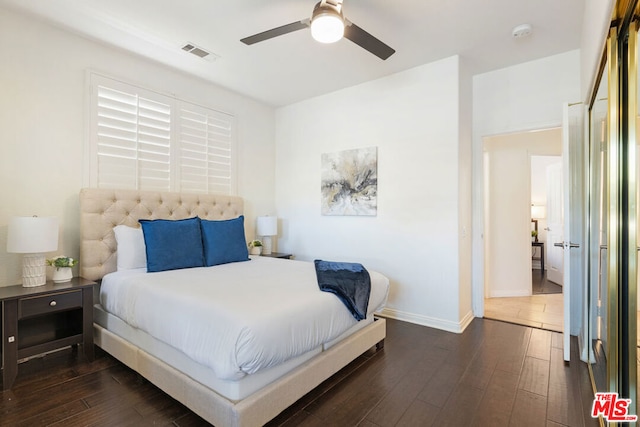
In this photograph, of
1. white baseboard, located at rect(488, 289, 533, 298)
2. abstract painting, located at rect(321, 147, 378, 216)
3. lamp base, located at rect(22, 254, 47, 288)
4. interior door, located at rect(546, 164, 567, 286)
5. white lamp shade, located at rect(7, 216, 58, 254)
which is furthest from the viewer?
interior door, located at rect(546, 164, 567, 286)

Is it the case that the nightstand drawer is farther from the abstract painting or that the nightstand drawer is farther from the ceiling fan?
the abstract painting

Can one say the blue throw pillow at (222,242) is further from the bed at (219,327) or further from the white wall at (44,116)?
the white wall at (44,116)

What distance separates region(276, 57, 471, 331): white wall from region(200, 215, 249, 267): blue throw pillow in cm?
131

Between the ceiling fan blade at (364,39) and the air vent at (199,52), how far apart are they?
169 cm

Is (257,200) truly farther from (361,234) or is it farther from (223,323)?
(223,323)

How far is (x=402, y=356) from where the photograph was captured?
2721 millimetres

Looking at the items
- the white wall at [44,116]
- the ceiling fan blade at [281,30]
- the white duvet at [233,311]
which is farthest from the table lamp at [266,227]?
the ceiling fan blade at [281,30]

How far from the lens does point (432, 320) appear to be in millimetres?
3475

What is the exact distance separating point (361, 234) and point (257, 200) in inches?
67.5

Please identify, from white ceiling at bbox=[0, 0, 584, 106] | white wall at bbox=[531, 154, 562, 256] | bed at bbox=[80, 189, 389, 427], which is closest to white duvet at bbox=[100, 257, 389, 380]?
bed at bbox=[80, 189, 389, 427]

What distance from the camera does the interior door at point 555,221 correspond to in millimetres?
5379

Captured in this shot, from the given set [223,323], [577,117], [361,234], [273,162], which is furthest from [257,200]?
[577,117]

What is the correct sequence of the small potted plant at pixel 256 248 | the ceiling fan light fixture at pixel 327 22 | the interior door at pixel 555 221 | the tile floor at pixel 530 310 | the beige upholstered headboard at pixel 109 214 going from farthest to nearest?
the interior door at pixel 555 221 → the small potted plant at pixel 256 248 → the tile floor at pixel 530 310 → the beige upholstered headboard at pixel 109 214 → the ceiling fan light fixture at pixel 327 22

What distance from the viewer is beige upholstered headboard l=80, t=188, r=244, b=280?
289 centimetres
